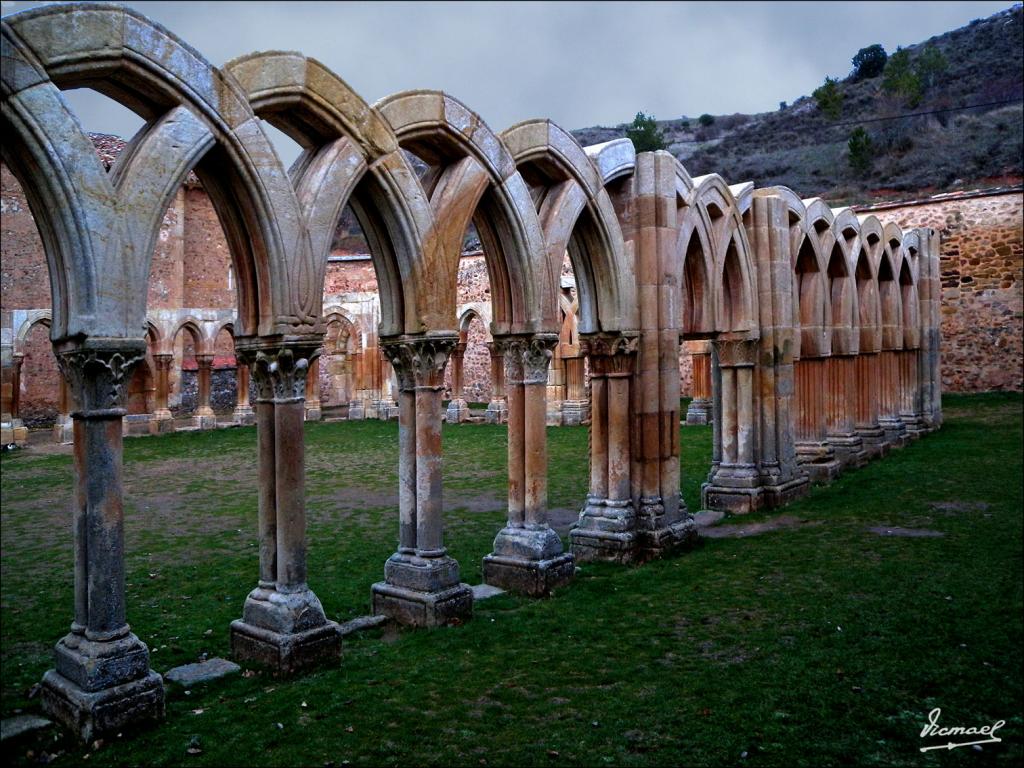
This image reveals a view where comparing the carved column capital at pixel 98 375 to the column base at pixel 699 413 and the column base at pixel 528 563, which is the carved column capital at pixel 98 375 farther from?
the column base at pixel 699 413

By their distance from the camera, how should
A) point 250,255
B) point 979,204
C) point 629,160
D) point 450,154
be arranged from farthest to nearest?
point 979,204 → point 629,160 → point 450,154 → point 250,255

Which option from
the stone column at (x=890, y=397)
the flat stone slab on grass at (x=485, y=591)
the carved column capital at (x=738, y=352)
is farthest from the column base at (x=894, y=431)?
the flat stone slab on grass at (x=485, y=591)

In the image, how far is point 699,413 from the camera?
21734 millimetres

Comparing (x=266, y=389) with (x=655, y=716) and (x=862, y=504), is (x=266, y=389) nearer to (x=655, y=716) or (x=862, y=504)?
(x=655, y=716)

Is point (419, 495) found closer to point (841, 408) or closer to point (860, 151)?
point (841, 408)

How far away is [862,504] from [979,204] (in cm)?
1833

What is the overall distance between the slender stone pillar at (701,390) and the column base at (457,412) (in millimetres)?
6509

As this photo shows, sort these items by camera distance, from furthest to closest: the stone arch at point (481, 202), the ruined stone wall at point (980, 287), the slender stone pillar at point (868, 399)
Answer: the ruined stone wall at point (980, 287) < the slender stone pillar at point (868, 399) < the stone arch at point (481, 202)

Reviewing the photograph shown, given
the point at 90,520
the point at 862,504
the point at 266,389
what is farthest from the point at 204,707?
the point at 862,504

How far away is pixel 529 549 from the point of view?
739 centimetres

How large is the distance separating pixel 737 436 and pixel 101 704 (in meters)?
8.58

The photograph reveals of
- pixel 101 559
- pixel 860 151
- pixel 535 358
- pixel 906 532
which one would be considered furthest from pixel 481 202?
pixel 860 151

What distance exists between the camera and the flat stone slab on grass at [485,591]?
7.23 meters

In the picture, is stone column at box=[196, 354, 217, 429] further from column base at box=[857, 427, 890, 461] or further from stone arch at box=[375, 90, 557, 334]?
stone arch at box=[375, 90, 557, 334]
